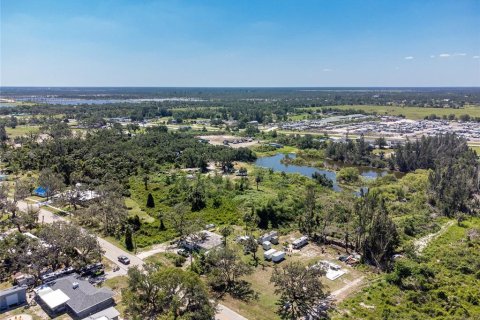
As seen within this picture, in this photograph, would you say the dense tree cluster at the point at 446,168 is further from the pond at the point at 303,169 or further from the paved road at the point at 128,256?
the paved road at the point at 128,256

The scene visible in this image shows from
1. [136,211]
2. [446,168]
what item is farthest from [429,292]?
[136,211]

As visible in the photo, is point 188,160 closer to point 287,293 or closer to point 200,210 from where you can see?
point 200,210

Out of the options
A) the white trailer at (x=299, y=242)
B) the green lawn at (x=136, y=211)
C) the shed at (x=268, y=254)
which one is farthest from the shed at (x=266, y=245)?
the green lawn at (x=136, y=211)

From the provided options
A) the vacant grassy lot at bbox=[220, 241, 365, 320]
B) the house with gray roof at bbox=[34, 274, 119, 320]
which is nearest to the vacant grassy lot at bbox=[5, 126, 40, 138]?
the house with gray roof at bbox=[34, 274, 119, 320]

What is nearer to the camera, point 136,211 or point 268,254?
point 268,254

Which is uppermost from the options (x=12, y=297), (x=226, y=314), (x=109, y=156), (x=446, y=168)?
(x=446, y=168)

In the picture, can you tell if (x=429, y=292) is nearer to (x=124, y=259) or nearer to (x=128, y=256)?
(x=124, y=259)
